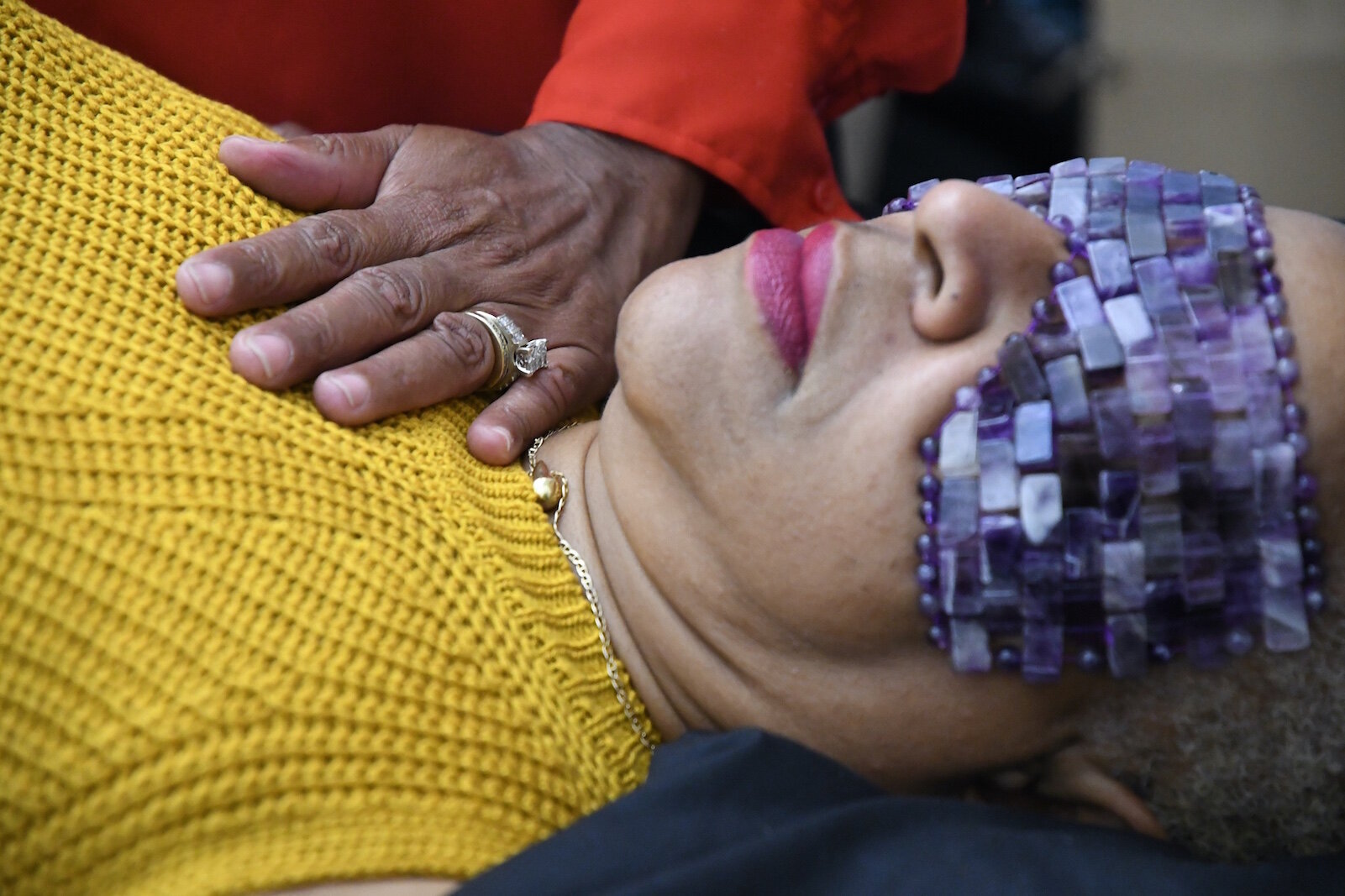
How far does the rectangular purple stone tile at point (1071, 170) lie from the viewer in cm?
94

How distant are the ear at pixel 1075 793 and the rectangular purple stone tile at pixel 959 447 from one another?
28 cm


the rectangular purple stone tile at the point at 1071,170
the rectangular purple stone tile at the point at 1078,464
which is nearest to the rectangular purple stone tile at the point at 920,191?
the rectangular purple stone tile at the point at 1071,170

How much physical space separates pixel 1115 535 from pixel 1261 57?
280 centimetres

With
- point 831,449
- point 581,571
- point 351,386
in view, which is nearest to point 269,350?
point 351,386

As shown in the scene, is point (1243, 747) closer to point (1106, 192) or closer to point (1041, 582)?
point (1041, 582)

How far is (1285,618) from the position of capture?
2.69ft

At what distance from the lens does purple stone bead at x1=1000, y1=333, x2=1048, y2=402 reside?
2.65 feet

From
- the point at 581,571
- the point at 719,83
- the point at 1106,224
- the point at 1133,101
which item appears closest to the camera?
the point at 1106,224

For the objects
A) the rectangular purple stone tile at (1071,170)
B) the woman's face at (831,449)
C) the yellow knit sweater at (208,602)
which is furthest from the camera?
the rectangular purple stone tile at (1071,170)

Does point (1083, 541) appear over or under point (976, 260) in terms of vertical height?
under

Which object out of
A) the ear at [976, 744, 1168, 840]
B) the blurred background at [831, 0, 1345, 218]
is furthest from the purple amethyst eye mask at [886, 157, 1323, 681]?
the blurred background at [831, 0, 1345, 218]

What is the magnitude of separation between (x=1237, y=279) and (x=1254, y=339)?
54mm

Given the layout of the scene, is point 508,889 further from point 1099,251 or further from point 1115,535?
point 1099,251

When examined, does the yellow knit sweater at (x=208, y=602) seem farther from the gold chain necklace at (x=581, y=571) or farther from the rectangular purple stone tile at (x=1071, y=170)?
the rectangular purple stone tile at (x=1071, y=170)
